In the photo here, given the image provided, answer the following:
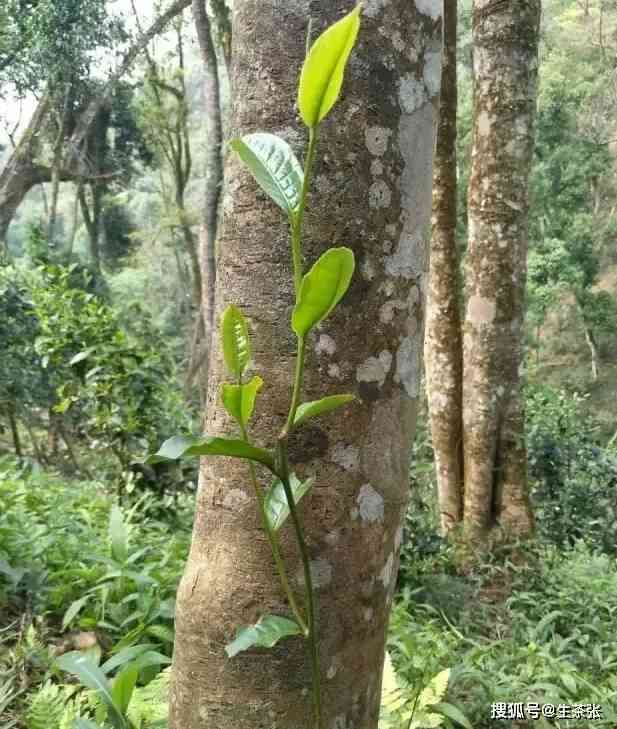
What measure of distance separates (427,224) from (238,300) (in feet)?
1.01

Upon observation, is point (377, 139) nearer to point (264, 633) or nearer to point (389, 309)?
point (389, 309)

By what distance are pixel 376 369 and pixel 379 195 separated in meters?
0.24

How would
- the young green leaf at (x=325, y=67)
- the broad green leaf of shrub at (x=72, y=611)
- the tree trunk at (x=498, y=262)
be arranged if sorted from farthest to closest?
the tree trunk at (x=498, y=262), the broad green leaf of shrub at (x=72, y=611), the young green leaf at (x=325, y=67)

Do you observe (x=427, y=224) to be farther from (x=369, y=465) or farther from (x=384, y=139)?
(x=369, y=465)

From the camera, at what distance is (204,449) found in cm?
72

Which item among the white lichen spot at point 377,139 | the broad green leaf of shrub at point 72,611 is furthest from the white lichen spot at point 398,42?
the broad green leaf of shrub at point 72,611

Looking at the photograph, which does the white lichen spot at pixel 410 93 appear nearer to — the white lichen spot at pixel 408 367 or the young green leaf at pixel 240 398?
the white lichen spot at pixel 408 367

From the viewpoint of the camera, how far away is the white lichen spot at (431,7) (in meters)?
1.03

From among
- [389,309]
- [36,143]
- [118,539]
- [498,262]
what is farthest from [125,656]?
[36,143]

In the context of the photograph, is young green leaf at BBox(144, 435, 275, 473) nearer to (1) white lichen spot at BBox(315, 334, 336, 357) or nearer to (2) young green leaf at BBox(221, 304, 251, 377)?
(2) young green leaf at BBox(221, 304, 251, 377)

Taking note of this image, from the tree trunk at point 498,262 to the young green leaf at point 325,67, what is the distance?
3380mm

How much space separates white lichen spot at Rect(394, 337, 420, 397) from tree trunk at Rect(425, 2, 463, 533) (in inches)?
128

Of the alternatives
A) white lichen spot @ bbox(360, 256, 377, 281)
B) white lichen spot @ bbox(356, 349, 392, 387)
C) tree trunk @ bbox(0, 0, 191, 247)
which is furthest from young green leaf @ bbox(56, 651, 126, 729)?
tree trunk @ bbox(0, 0, 191, 247)

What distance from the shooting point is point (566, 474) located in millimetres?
5164
